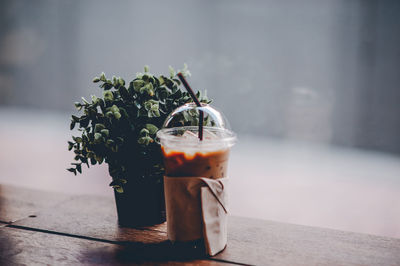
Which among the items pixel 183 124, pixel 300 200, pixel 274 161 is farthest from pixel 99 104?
pixel 274 161

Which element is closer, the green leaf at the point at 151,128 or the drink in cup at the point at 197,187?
the drink in cup at the point at 197,187

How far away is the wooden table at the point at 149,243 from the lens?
0.86 metres

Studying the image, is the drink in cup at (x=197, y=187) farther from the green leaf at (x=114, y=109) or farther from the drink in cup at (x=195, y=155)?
the green leaf at (x=114, y=109)

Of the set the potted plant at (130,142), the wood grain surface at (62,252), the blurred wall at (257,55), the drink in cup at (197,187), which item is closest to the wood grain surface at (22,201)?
the wood grain surface at (62,252)

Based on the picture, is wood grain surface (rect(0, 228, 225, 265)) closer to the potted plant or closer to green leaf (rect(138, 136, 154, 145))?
the potted plant

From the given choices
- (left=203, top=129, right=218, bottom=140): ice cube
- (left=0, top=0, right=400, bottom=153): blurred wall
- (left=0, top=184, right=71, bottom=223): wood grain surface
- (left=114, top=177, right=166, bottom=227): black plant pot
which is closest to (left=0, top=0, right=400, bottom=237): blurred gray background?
(left=0, top=0, right=400, bottom=153): blurred wall

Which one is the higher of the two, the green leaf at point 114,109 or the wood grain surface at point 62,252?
the green leaf at point 114,109

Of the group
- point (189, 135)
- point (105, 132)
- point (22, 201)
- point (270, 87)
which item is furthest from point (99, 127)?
point (270, 87)

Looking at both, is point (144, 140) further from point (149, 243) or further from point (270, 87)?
point (270, 87)

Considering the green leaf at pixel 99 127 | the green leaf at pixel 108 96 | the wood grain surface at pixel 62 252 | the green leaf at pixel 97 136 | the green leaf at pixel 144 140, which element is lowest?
the wood grain surface at pixel 62 252

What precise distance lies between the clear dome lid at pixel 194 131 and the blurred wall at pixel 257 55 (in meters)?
3.87

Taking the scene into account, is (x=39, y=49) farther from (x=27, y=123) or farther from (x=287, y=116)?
(x=287, y=116)

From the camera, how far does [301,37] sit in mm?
4770

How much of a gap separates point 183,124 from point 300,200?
7.58 feet
